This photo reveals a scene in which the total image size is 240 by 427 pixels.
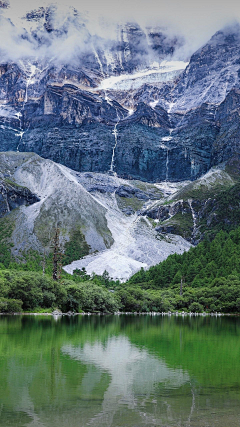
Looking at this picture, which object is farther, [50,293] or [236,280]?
[236,280]

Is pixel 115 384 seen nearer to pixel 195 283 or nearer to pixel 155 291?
pixel 155 291

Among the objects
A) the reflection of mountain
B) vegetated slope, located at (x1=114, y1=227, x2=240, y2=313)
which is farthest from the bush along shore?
the reflection of mountain

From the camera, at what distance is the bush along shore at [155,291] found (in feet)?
278

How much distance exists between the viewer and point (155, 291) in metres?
143

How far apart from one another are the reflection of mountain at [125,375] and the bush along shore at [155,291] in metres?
42.6

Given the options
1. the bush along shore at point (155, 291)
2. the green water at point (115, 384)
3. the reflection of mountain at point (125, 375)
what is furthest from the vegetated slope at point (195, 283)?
the reflection of mountain at point (125, 375)

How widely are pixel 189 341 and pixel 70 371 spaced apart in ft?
72.1

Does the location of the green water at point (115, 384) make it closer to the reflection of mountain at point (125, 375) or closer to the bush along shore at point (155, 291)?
the reflection of mountain at point (125, 375)

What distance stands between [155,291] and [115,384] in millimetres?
118956

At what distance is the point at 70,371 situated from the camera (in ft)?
91.9

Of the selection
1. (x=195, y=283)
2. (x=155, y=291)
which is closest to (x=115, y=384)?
(x=155, y=291)

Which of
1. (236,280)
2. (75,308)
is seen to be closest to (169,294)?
(236,280)

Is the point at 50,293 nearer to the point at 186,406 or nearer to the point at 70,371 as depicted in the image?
the point at 70,371

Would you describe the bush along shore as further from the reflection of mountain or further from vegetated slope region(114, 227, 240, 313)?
the reflection of mountain
